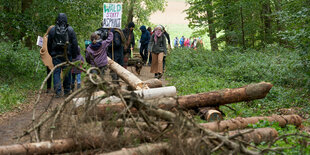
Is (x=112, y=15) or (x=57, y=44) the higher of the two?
(x=112, y=15)

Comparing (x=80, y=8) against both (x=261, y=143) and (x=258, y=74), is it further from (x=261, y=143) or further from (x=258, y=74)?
(x=261, y=143)

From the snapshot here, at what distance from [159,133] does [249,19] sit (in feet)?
60.9

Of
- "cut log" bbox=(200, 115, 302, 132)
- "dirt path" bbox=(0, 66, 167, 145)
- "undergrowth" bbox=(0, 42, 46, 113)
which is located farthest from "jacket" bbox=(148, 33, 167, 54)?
"cut log" bbox=(200, 115, 302, 132)

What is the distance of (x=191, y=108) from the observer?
702 cm

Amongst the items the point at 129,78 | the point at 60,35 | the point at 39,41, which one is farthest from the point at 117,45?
the point at 129,78

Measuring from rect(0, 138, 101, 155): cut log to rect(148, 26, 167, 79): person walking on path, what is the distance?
10.3 metres

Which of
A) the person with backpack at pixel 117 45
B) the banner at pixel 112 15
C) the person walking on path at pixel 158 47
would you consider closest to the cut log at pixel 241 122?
the person with backpack at pixel 117 45

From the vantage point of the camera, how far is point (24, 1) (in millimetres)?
15492

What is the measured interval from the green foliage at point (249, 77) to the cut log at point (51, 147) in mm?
4162

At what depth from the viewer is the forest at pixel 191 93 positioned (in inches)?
183

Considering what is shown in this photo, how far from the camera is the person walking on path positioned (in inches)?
590

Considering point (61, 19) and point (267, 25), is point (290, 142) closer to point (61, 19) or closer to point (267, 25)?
point (61, 19)

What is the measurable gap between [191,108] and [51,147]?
3007mm

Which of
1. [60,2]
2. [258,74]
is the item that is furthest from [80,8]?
[258,74]
